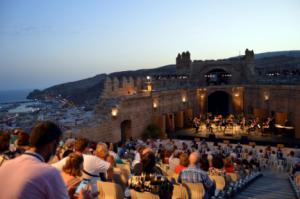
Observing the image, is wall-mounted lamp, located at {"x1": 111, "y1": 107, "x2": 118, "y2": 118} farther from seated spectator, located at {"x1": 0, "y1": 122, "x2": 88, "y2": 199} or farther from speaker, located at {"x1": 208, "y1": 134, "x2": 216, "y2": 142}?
seated spectator, located at {"x1": 0, "y1": 122, "x2": 88, "y2": 199}

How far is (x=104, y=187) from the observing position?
5.26 meters

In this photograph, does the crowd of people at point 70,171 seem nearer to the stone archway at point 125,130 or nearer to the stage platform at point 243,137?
the stone archway at point 125,130

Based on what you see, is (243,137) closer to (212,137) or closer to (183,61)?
(212,137)

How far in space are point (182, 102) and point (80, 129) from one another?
16.2 metres

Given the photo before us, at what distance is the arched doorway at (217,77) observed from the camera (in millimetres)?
37719

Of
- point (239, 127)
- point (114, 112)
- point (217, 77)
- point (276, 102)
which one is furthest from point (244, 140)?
point (217, 77)

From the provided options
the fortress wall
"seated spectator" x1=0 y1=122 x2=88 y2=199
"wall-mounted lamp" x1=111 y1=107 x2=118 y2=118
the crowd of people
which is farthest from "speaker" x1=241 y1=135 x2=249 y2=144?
"seated spectator" x1=0 y1=122 x2=88 y2=199

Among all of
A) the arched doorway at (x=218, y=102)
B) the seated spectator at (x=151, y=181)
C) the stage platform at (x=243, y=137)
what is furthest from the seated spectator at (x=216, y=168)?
the arched doorway at (x=218, y=102)

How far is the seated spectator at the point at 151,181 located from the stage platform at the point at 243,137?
69.6ft

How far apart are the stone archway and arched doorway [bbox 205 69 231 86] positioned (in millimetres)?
16243

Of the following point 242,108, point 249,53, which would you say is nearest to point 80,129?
point 242,108

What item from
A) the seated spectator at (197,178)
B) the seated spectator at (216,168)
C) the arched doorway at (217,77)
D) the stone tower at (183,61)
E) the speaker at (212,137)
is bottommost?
the speaker at (212,137)

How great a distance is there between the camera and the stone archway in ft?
77.4

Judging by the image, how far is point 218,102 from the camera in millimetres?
40156
